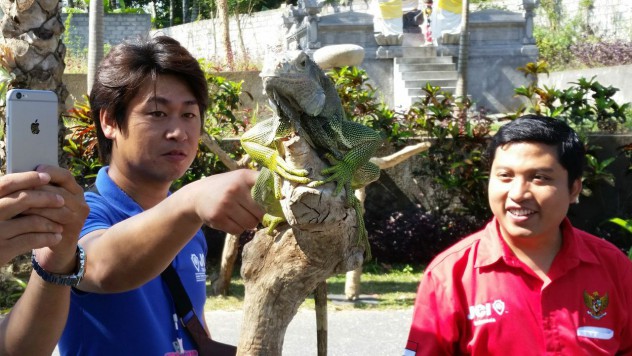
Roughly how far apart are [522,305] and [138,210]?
1.15 m

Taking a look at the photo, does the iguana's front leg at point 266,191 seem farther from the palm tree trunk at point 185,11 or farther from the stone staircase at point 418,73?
the palm tree trunk at point 185,11

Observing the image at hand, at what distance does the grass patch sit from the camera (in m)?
6.51

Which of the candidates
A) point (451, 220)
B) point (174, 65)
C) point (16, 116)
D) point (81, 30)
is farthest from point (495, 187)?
point (81, 30)

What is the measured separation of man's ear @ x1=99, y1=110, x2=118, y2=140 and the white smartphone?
0.57 meters

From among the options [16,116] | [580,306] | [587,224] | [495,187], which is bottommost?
[587,224]

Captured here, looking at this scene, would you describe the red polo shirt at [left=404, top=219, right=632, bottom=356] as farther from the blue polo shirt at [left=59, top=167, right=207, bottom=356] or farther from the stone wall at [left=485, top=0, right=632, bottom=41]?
the stone wall at [left=485, top=0, right=632, bottom=41]

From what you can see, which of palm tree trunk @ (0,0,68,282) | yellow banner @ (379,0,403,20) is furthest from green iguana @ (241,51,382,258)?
yellow banner @ (379,0,403,20)

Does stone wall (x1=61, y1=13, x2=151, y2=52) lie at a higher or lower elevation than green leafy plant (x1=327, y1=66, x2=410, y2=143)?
higher

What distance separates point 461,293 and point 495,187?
34 cm

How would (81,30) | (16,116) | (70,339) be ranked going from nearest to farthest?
(16,116)
(70,339)
(81,30)

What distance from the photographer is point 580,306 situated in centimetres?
227

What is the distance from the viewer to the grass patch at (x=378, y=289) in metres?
A: 6.51

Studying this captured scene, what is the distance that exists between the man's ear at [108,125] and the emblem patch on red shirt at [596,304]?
1443 millimetres

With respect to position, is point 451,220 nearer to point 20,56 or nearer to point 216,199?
point 20,56
